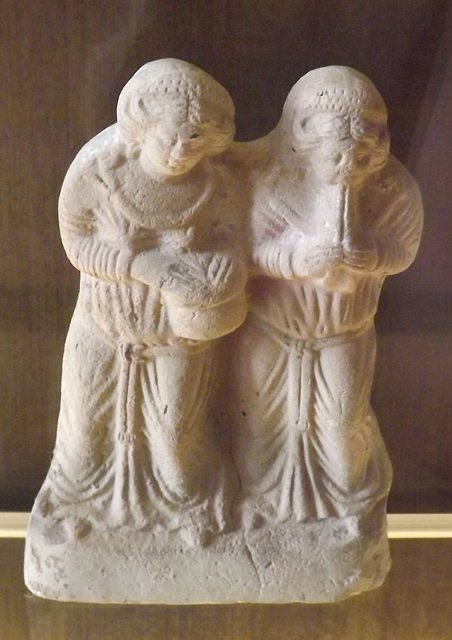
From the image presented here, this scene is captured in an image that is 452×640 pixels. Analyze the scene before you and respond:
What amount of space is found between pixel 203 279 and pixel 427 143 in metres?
0.68

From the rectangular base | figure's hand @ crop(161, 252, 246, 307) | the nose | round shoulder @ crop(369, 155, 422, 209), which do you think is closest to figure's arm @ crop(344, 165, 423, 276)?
round shoulder @ crop(369, 155, 422, 209)

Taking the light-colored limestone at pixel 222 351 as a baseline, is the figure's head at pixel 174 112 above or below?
above

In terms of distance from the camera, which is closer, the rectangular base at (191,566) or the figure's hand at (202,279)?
the figure's hand at (202,279)

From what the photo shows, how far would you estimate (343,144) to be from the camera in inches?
44.9

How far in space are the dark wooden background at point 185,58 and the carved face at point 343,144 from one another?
392 millimetres

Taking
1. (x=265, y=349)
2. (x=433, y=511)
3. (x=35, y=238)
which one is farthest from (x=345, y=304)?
(x=433, y=511)

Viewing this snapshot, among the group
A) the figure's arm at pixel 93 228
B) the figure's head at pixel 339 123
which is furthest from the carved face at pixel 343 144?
the figure's arm at pixel 93 228

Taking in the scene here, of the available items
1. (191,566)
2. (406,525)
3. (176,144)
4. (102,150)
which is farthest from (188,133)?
(406,525)

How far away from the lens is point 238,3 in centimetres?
146

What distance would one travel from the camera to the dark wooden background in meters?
1.47

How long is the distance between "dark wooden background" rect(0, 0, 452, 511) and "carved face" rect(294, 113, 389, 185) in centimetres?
39

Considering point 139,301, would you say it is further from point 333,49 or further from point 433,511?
point 433,511

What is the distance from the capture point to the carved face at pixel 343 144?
1136 mm

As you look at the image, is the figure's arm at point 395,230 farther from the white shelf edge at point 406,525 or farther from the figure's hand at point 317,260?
the white shelf edge at point 406,525
